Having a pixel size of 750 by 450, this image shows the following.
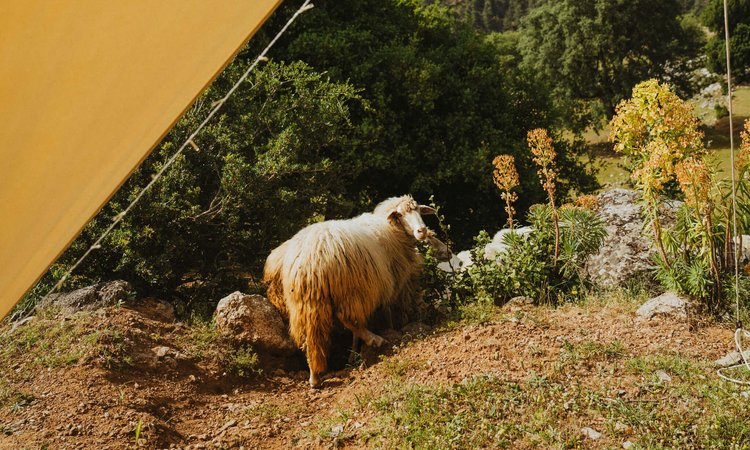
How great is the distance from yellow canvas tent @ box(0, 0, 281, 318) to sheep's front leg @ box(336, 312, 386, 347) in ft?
12.3

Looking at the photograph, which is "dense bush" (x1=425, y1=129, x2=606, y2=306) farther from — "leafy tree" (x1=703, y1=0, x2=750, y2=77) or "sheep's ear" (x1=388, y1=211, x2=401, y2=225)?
"leafy tree" (x1=703, y1=0, x2=750, y2=77)

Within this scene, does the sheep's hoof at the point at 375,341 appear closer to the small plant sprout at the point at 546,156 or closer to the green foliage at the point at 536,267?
the green foliage at the point at 536,267

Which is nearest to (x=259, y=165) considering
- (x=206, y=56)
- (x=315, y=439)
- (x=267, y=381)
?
(x=267, y=381)

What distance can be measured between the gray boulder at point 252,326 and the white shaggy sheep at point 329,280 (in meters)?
0.22

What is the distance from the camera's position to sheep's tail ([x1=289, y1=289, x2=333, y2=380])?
6.00 metres

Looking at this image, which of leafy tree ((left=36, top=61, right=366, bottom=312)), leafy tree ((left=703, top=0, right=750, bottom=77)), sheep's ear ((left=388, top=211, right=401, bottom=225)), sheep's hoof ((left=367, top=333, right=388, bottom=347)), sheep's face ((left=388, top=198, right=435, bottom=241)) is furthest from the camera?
leafy tree ((left=703, top=0, right=750, bottom=77))

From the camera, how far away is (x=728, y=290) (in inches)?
240

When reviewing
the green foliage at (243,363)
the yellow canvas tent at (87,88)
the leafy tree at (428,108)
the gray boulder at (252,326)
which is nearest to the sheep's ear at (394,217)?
the gray boulder at (252,326)

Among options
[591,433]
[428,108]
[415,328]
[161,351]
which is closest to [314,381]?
[415,328]

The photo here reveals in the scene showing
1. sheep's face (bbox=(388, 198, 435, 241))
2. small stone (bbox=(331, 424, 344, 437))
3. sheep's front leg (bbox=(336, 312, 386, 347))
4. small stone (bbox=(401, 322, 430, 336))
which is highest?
sheep's face (bbox=(388, 198, 435, 241))

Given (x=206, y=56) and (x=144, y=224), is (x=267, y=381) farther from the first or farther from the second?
(x=206, y=56)

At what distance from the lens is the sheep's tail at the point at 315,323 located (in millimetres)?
6000

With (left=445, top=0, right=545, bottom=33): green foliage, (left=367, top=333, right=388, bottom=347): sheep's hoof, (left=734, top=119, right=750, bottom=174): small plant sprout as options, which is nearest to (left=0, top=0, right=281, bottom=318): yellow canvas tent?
(left=367, top=333, right=388, bottom=347): sheep's hoof

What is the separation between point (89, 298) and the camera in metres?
6.71
